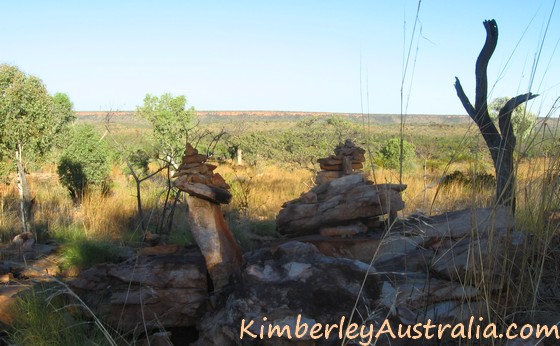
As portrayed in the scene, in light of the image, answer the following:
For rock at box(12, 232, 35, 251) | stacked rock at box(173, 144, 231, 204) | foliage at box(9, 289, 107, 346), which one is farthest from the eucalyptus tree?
stacked rock at box(173, 144, 231, 204)

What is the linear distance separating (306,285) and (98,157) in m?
9.14

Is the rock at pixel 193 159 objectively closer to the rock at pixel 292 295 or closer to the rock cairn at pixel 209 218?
the rock cairn at pixel 209 218

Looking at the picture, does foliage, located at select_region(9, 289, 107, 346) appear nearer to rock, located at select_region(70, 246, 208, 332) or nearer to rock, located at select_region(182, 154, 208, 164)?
rock, located at select_region(70, 246, 208, 332)

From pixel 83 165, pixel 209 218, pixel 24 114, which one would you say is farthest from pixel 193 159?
pixel 83 165

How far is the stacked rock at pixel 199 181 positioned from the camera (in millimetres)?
3840

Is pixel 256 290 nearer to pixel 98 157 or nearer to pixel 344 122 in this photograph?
pixel 98 157

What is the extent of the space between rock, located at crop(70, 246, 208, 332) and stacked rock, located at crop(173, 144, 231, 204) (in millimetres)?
522

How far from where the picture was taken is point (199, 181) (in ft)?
13.1

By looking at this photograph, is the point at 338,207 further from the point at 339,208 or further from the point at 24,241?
the point at 24,241

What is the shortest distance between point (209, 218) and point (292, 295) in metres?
1.27

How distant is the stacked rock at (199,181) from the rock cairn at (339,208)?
1247mm

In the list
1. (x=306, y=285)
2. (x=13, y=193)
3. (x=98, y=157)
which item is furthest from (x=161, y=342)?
(x=13, y=193)

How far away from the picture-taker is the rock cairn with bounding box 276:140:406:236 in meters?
4.94

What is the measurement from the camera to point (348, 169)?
6391 millimetres
